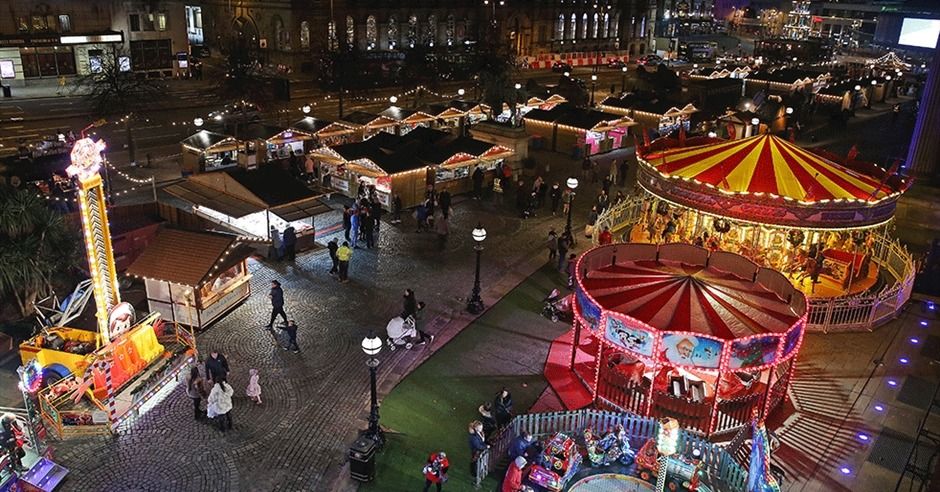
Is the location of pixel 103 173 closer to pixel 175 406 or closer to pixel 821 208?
pixel 175 406

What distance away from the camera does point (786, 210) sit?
21.0 metres

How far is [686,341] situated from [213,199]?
15.7 meters

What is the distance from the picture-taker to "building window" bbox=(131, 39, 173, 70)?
56.9m

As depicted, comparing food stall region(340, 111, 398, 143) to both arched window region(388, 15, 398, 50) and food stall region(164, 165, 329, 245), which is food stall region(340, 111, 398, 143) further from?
arched window region(388, 15, 398, 50)

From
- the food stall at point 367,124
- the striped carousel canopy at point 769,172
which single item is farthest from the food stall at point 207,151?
the striped carousel canopy at point 769,172

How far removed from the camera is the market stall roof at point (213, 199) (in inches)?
889

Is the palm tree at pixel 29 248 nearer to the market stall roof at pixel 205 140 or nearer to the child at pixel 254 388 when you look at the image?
the child at pixel 254 388

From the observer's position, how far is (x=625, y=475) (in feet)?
44.3

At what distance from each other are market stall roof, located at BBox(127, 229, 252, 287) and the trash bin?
23.1 ft

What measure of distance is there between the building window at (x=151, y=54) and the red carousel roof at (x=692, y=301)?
169 ft

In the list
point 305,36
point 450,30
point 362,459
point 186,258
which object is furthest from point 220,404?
point 450,30

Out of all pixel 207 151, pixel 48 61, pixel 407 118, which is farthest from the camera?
pixel 48 61

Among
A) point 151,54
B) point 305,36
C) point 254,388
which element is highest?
point 305,36

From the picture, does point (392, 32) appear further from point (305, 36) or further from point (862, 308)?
point (862, 308)
